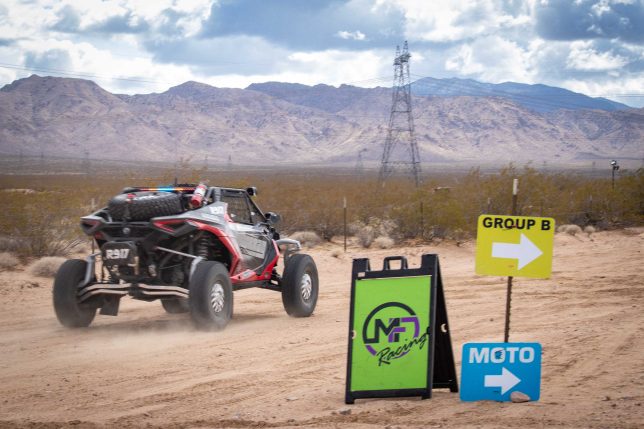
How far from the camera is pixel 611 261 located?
21094 millimetres

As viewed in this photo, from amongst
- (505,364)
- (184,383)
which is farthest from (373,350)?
(184,383)

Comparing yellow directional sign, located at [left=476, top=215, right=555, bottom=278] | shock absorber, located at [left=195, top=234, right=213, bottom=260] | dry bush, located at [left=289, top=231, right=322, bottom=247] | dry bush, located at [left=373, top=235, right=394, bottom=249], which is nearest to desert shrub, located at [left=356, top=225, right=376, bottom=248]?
dry bush, located at [left=373, top=235, right=394, bottom=249]

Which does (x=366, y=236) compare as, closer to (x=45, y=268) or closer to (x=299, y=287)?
(x=45, y=268)

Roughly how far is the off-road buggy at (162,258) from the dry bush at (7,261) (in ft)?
24.1

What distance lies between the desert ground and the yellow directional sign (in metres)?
1.16

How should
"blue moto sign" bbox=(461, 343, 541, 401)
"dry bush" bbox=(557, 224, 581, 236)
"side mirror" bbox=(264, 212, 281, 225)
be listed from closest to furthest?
"blue moto sign" bbox=(461, 343, 541, 401)
"side mirror" bbox=(264, 212, 281, 225)
"dry bush" bbox=(557, 224, 581, 236)

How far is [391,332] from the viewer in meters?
7.54

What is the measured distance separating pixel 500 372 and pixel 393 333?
0.98 metres

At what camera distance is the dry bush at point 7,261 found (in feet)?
61.4

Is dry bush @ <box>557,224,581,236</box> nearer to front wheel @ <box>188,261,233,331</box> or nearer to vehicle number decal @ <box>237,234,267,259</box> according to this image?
vehicle number decal @ <box>237,234,267,259</box>

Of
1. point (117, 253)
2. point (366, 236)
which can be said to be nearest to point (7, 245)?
point (117, 253)

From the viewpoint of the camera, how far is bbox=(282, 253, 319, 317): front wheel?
13.1 meters

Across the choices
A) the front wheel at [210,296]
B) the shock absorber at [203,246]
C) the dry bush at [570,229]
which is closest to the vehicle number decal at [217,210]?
the shock absorber at [203,246]

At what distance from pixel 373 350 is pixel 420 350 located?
1.36 feet
